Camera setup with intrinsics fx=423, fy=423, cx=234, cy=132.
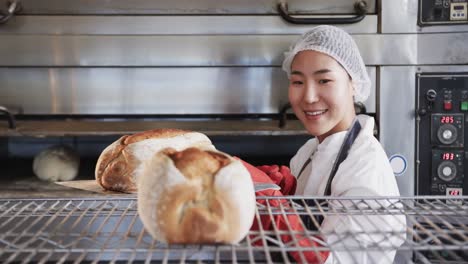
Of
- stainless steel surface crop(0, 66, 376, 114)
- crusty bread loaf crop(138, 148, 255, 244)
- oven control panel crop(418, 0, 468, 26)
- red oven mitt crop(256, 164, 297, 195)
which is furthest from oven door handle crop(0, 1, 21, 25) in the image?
oven control panel crop(418, 0, 468, 26)

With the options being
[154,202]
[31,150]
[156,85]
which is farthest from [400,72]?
[31,150]

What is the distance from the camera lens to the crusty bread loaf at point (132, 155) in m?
0.88

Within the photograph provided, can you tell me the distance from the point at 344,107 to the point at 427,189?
1.88 feet

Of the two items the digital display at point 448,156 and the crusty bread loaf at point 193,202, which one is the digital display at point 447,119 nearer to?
the digital display at point 448,156

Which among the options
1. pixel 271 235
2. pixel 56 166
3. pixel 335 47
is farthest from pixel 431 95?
pixel 56 166

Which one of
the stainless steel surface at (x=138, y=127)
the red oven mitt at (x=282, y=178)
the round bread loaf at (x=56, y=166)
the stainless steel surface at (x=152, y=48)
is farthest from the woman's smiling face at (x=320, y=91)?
the round bread loaf at (x=56, y=166)

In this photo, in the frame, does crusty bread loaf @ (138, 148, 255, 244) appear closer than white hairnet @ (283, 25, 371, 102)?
Yes

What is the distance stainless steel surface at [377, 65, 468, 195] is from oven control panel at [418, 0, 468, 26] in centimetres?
15

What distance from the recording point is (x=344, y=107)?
1.05m

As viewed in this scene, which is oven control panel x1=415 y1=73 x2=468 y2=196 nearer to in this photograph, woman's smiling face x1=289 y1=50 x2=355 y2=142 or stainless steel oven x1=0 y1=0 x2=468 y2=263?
stainless steel oven x1=0 y1=0 x2=468 y2=263

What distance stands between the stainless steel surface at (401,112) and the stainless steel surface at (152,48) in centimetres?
4

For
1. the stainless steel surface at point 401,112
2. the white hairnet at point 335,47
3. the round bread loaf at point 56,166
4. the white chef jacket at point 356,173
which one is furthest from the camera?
the stainless steel surface at point 401,112

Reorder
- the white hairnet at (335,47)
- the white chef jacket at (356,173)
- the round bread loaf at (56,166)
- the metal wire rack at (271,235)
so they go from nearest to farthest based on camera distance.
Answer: the metal wire rack at (271,235) → the white chef jacket at (356,173) → the white hairnet at (335,47) → the round bread loaf at (56,166)

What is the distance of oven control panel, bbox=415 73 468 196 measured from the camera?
1363 mm
